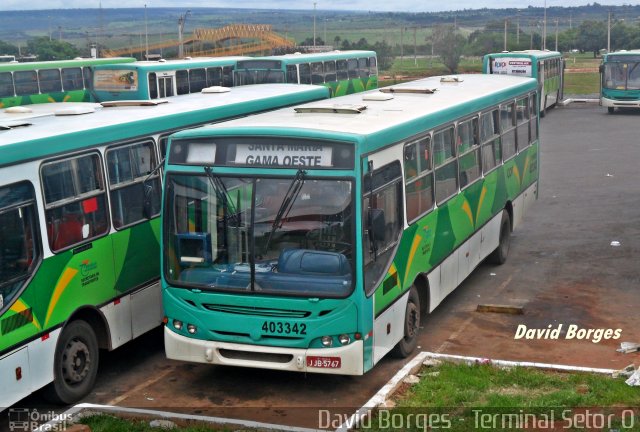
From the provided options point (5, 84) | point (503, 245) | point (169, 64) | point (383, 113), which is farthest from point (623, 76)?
point (383, 113)

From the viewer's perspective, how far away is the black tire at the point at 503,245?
16312mm

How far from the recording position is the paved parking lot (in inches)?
394

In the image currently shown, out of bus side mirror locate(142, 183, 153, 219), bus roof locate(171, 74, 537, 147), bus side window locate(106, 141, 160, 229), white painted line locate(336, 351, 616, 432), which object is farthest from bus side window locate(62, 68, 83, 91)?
white painted line locate(336, 351, 616, 432)

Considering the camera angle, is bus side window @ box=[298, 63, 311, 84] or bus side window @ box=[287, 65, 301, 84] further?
bus side window @ box=[298, 63, 311, 84]

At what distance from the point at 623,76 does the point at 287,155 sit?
36978 millimetres

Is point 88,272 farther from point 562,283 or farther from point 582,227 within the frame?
point 582,227

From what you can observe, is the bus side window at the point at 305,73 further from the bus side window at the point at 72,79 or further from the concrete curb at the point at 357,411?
the concrete curb at the point at 357,411

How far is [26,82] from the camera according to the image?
97.5ft

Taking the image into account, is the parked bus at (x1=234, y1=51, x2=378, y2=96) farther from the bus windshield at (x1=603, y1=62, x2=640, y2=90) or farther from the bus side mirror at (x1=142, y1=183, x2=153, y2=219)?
the bus side mirror at (x1=142, y1=183, x2=153, y2=219)

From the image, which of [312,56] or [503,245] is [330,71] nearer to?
[312,56]

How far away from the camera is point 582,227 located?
62.8 feet

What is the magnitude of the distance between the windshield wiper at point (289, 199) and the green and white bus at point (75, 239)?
1786 millimetres

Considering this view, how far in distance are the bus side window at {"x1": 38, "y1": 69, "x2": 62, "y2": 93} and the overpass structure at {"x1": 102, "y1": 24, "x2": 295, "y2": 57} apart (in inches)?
2142

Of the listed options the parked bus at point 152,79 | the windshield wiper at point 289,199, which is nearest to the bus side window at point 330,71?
the parked bus at point 152,79
